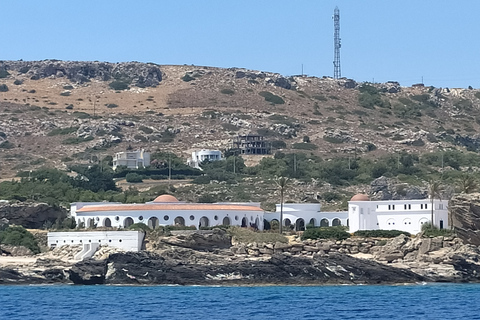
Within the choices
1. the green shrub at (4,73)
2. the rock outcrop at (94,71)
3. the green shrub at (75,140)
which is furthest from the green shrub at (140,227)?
the green shrub at (4,73)

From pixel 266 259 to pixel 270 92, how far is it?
86926 millimetres

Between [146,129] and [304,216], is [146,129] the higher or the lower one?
the higher one

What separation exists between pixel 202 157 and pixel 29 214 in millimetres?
39367

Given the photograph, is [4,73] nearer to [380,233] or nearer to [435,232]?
[380,233]

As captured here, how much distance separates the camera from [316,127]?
13775 centimetres

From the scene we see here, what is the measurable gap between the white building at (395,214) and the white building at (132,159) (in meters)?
40.3

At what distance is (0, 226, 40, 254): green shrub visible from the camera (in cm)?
7556

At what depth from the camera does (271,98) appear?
492 ft

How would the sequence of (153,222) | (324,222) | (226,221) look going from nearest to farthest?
(153,222) < (226,221) < (324,222)

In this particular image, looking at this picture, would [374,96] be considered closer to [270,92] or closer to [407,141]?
[270,92]

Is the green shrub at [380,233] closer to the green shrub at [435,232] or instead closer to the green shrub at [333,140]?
the green shrub at [435,232]

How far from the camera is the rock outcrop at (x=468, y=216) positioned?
2904 inches

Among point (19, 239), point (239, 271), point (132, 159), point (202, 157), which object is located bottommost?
point (239, 271)

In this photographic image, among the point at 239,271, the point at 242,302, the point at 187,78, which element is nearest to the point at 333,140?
the point at 187,78
